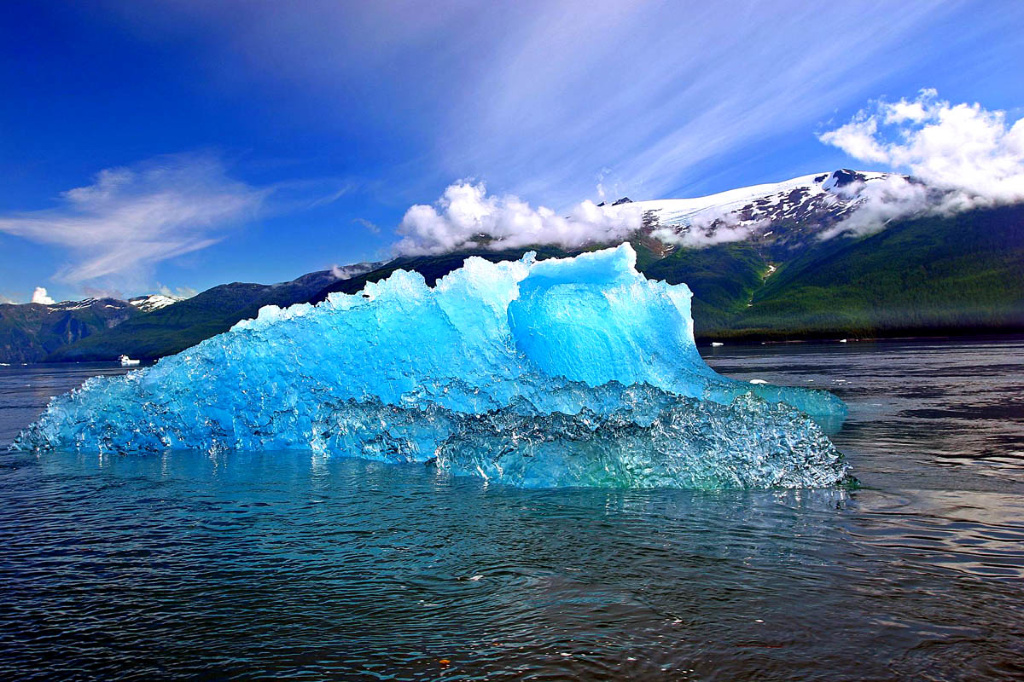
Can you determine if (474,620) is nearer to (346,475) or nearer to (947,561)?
(947,561)

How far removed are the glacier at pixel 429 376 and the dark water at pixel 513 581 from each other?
412 centimetres

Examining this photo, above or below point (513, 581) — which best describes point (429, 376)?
above

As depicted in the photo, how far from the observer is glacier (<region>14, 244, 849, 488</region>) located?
17500 millimetres

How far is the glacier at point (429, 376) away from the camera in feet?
57.4

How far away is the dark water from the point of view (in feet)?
18.6

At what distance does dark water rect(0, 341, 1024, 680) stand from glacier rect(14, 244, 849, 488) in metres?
4.12

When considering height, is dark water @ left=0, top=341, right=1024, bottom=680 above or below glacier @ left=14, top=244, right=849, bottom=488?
below

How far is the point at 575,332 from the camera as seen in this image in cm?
2128

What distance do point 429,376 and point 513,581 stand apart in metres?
12.6

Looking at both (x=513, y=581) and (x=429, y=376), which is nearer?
(x=513, y=581)

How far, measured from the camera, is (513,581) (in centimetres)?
764

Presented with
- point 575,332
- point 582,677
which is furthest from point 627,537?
point 575,332

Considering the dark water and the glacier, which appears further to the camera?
the glacier

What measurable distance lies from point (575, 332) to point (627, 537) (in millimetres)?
12492
